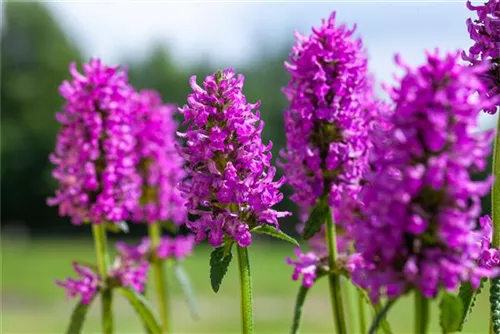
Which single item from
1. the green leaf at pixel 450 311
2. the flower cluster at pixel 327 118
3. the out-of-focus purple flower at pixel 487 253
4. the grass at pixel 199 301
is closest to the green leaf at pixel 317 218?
the flower cluster at pixel 327 118

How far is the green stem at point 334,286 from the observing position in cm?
390

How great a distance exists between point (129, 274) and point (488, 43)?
2670 mm

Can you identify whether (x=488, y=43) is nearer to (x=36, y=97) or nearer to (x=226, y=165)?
(x=226, y=165)

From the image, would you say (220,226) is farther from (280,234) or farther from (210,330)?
(210,330)

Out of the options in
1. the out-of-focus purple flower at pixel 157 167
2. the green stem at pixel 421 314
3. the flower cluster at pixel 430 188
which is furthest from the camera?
the out-of-focus purple flower at pixel 157 167

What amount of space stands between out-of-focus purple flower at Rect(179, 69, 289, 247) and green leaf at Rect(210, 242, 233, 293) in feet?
0.23

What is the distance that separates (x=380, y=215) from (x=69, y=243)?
5842cm

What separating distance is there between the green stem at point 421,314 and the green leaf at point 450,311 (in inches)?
4.7

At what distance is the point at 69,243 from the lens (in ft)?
194

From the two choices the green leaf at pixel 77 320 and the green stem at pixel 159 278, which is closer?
the green leaf at pixel 77 320

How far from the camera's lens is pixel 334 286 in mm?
4008

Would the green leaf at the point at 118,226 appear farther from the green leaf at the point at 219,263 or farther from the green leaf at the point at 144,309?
the green leaf at the point at 219,263

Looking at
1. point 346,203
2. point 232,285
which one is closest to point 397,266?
point 346,203

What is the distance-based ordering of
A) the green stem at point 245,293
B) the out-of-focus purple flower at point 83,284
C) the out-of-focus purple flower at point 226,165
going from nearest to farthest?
the out-of-focus purple flower at point 226,165 → the green stem at point 245,293 → the out-of-focus purple flower at point 83,284
